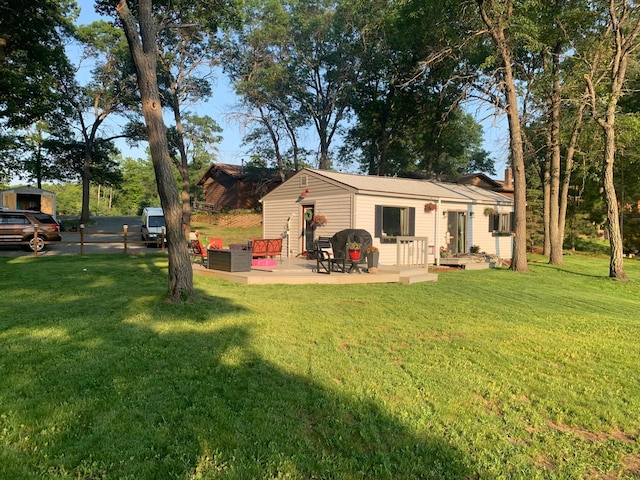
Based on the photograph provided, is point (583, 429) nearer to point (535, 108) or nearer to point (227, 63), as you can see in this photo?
point (535, 108)

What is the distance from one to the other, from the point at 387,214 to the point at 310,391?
10.6 m

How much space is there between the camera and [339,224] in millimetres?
13055

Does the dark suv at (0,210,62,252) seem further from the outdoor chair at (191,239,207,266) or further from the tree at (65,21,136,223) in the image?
the tree at (65,21,136,223)

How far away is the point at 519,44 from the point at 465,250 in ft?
26.0

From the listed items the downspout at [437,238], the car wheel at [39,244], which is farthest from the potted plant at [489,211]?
the car wheel at [39,244]

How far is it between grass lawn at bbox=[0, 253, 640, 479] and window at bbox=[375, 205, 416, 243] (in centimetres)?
655

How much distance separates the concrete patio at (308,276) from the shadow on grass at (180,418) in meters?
4.62

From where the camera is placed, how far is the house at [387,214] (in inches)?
510

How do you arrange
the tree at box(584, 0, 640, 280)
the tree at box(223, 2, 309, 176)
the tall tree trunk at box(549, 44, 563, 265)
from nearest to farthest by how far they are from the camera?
the tree at box(584, 0, 640, 280), the tall tree trunk at box(549, 44, 563, 265), the tree at box(223, 2, 309, 176)

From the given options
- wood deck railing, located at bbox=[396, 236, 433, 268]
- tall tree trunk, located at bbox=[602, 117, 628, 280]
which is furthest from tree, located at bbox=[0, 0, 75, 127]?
tall tree trunk, located at bbox=[602, 117, 628, 280]

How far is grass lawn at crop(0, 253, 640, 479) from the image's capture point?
235 centimetres

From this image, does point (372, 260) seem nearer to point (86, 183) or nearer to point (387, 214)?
point (387, 214)

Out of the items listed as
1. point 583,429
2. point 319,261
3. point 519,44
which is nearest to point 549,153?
point 519,44

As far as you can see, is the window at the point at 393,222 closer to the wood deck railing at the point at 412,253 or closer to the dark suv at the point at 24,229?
the wood deck railing at the point at 412,253
